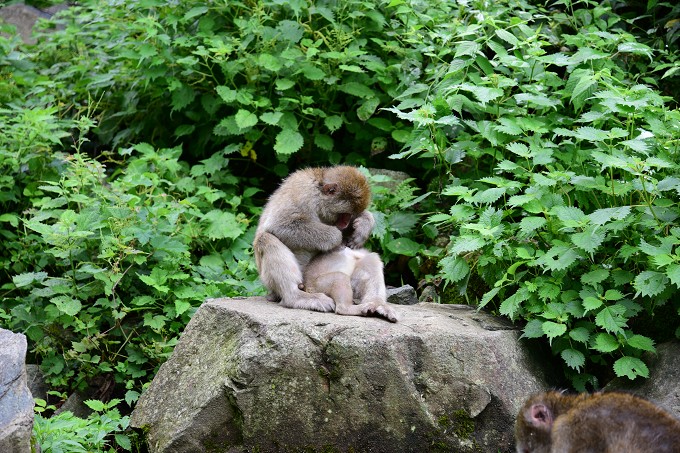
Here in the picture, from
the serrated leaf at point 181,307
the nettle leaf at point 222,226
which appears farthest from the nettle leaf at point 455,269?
the nettle leaf at point 222,226

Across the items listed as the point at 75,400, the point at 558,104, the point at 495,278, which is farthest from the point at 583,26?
the point at 75,400

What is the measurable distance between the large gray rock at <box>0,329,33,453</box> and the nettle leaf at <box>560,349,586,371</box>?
3262 mm

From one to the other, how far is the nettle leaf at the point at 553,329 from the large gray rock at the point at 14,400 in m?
3.11

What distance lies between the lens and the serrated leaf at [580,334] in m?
5.71

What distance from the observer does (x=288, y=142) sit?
860 centimetres

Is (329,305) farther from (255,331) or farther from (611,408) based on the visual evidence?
(611,408)

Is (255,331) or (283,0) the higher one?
(283,0)

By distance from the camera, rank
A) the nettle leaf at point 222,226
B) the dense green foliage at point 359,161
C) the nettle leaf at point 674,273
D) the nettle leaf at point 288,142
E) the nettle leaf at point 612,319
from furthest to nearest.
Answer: the nettle leaf at point 288,142 → the nettle leaf at point 222,226 → the dense green foliage at point 359,161 → the nettle leaf at point 612,319 → the nettle leaf at point 674,273

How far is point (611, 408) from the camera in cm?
456

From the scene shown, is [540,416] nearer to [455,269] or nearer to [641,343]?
[641,343]

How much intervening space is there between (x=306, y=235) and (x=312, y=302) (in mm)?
494

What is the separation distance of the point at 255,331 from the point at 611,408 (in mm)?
2172

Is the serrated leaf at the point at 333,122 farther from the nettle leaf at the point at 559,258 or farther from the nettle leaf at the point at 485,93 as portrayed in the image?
the nettle leaf at the point at 559,258

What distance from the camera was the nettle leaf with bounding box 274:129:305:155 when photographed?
8516mm
